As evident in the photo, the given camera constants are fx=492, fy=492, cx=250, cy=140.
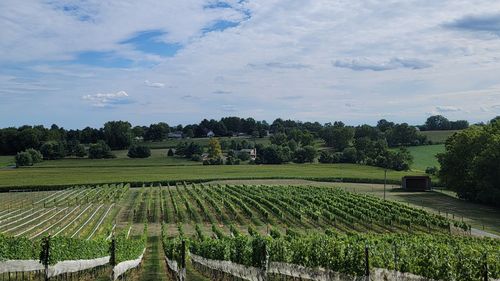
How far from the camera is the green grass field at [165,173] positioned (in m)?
96.2

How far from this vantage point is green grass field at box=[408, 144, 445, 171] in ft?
410

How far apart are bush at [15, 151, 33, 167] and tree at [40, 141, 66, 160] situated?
1145 cm

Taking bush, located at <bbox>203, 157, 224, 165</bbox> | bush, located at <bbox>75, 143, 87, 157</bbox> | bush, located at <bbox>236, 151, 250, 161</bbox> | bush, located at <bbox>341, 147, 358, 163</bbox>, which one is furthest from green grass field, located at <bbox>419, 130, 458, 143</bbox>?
bush, located at <bbox>75, 143, 87, 157</bbox>

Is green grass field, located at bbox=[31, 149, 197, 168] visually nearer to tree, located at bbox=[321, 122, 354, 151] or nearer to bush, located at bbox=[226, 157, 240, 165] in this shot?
bush, located at bbox=[226, 157, 240, 165]

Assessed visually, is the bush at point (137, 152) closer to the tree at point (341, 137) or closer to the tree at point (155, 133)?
the tree at point (155, 133)

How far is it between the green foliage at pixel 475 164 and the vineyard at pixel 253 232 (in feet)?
40.7

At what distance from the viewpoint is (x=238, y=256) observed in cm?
1934

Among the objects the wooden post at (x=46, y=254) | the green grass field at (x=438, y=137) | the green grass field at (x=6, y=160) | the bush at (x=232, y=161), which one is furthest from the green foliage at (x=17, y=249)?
the green grass field at (x=438, y=137)

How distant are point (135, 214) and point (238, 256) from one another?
Result: 3830 centimetres

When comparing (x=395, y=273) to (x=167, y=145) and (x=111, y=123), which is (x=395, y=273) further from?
(x=111, y=123)

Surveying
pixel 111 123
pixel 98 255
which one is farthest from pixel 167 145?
pixel 98 255

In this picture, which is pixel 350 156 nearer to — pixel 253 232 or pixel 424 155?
pixel 424 155

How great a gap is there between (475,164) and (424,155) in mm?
78979

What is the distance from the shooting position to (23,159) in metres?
127
